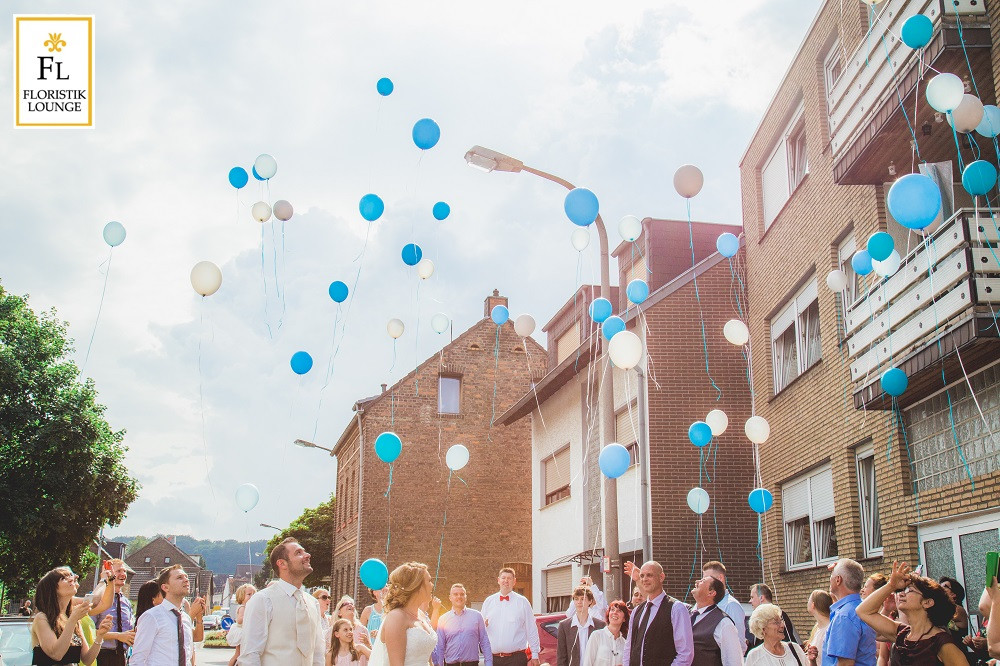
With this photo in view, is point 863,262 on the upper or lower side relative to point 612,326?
upper

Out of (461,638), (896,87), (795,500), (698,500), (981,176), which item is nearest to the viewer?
(981,176)

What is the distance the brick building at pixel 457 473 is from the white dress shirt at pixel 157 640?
22838 millimetres

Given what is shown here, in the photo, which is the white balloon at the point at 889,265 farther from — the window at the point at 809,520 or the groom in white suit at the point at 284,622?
the groom in white suit at the point at 284,622

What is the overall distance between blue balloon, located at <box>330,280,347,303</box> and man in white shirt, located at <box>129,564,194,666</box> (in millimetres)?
5334

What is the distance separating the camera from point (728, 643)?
670 cm

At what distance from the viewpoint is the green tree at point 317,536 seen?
5356 centimetres

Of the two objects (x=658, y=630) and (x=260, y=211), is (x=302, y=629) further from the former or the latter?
(x=260, y=211)

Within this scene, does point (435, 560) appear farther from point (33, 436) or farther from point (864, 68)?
point (864, 68)

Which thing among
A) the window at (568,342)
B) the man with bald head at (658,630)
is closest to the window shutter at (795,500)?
the man with bald head at (658,630)

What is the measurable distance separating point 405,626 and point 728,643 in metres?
2.75

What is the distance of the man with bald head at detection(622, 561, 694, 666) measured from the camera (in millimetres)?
6480

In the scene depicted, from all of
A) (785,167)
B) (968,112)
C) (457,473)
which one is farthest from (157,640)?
(457,473)

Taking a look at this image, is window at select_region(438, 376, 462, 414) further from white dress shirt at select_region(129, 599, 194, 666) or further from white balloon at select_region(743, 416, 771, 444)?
white dress shirt at select_region(129, 599, 194, 666)

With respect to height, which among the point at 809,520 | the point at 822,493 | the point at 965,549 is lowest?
the point at 965,549
